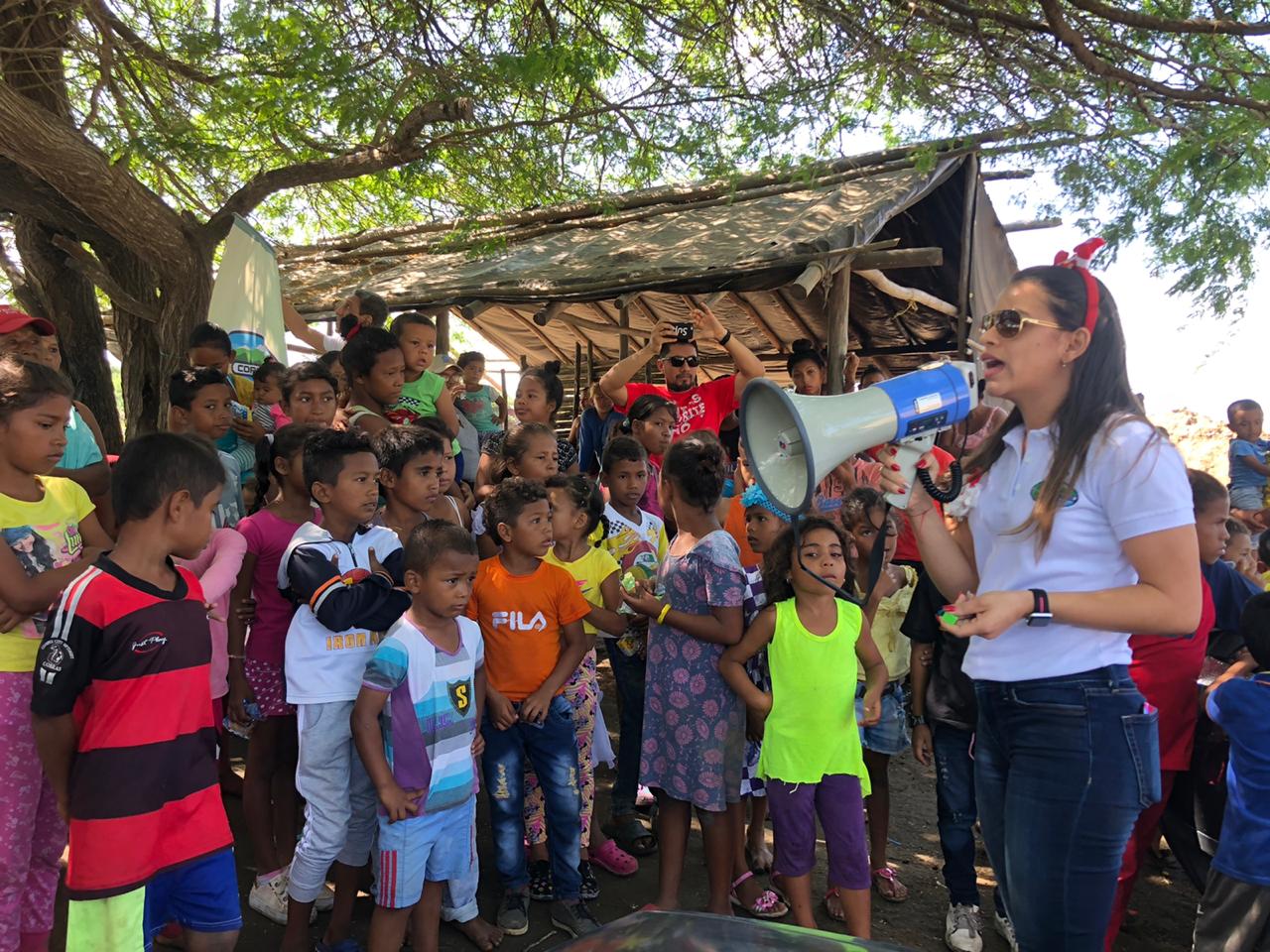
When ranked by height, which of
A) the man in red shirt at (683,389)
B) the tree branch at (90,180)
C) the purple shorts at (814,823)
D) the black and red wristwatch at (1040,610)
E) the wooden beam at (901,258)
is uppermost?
the tree branch at (90,180)

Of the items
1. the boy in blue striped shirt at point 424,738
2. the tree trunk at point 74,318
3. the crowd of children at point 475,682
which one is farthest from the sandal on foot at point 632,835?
the tree trunk at point 74,318

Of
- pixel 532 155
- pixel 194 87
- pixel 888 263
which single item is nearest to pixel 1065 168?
pixel 888 263

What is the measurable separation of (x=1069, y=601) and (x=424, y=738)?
189 cm

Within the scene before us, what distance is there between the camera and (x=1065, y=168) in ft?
18.4

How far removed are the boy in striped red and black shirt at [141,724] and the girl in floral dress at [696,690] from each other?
5.02 feet

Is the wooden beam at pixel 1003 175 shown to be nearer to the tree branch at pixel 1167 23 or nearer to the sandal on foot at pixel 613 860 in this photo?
the tree branch at pixel 1167 23

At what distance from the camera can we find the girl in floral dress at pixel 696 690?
Result: 3188mm

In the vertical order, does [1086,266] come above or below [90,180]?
below

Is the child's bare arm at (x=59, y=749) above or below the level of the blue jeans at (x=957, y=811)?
above

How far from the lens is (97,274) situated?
650cm

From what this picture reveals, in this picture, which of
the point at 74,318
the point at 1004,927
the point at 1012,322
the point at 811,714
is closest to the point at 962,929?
the point at 1004,927

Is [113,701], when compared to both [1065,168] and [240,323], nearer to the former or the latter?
[240,323]

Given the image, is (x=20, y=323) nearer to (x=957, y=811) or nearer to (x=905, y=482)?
(x=905, y=482)

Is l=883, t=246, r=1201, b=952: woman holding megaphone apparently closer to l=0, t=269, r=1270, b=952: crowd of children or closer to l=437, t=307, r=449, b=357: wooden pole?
l=0, t=269, r=1270, b=952: crowd of children
